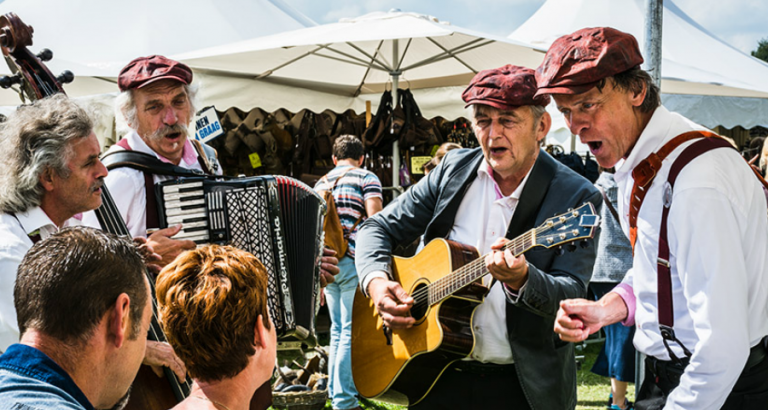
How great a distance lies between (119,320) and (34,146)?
103 centimetres

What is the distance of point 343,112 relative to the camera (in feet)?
25.8

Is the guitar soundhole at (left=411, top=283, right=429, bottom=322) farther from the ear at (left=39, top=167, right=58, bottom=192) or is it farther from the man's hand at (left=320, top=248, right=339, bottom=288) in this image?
the ear at (left=39, top=167, right=58, bottom=192)

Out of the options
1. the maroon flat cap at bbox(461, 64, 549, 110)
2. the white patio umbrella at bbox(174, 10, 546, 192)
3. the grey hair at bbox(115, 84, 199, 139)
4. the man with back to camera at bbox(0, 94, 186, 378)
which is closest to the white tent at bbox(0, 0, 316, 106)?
the white patio umbrella at bbox(174, 10, 546, 192)

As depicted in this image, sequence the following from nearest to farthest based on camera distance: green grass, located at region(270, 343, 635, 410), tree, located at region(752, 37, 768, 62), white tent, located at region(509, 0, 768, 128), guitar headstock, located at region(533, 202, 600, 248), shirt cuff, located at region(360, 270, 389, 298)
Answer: guitar headstock, located at region(533, 202, 600, 248) < shirt cuff, located at region(360, 270, 389, 298) < green grass, located at region(270, 343, 635, 410) < white tent, located at region(509, 0, 768, 128) < tree, located at region(752, 37, 768, 62)

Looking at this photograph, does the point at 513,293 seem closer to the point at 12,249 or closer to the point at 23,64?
the point at 12,249

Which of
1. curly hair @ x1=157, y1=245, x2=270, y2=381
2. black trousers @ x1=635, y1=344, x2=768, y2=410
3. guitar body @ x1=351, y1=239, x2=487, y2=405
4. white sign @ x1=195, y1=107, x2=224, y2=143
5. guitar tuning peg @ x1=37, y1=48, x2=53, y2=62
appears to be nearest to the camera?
curly hair @ x1=157, y1=245, x2=270, y2=381

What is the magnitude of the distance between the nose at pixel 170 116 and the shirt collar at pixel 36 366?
173cm

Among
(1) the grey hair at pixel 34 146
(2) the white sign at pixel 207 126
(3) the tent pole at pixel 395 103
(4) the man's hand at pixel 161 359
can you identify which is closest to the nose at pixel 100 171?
(1) the grey hair at pixel 34 146

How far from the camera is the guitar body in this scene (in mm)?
2570

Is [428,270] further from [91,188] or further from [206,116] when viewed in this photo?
[206,116]

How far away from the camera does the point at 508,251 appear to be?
228 cm

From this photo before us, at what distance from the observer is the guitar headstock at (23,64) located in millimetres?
2350

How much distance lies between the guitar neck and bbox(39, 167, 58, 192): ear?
1.50m

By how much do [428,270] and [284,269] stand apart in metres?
0.63
